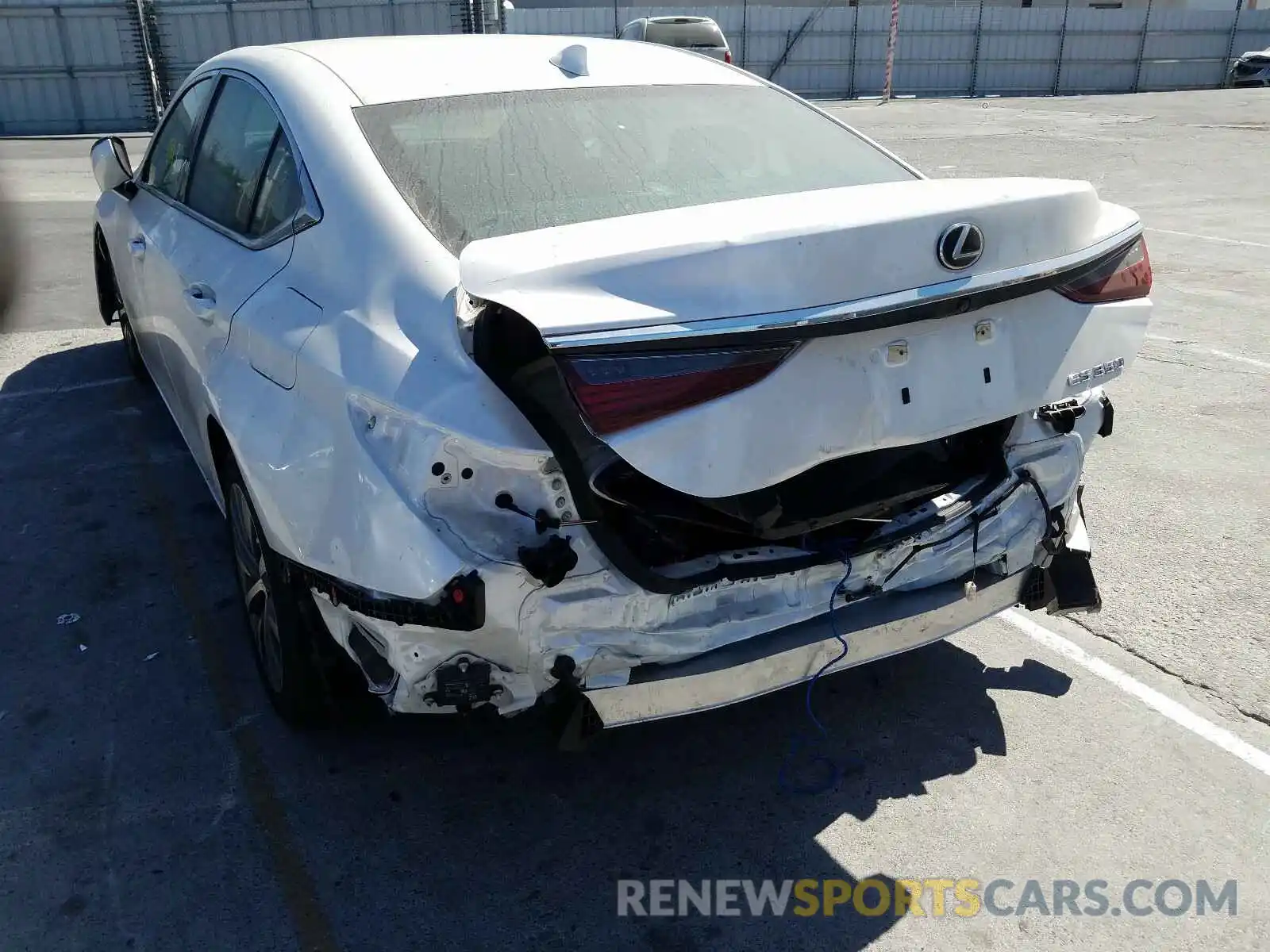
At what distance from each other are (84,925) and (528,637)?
1.26m

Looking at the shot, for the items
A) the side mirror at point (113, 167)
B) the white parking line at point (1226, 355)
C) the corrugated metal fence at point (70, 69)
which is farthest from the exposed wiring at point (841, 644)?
the corrugated metal fence at point (70, 69)

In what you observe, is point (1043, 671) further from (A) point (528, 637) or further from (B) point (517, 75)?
(B) point (517, 75)

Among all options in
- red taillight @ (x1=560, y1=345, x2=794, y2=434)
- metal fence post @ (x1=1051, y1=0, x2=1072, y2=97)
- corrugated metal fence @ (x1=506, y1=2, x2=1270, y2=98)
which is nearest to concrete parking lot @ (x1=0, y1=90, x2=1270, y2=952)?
red taillight @ (x1=560, y1=345, x2=794, y2=434)

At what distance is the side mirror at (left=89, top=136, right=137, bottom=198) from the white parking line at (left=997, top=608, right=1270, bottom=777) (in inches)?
167

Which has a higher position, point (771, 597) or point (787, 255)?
point (787, 255)

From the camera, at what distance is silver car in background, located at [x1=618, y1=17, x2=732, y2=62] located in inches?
813

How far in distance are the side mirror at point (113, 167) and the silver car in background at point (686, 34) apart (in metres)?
16.5

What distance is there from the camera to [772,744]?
10.5 feet

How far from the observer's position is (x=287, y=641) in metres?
3.04

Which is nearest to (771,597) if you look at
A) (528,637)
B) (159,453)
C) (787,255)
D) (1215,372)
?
(528,637)

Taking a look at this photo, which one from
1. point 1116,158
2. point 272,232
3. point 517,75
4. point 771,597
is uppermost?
point 517,75

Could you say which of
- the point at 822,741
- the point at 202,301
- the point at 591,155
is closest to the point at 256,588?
the point at 202,301

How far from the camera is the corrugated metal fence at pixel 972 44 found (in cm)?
2828

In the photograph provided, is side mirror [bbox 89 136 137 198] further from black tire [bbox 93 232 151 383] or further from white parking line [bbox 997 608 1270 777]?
white parking line [bbox 997 608 1270 777]
